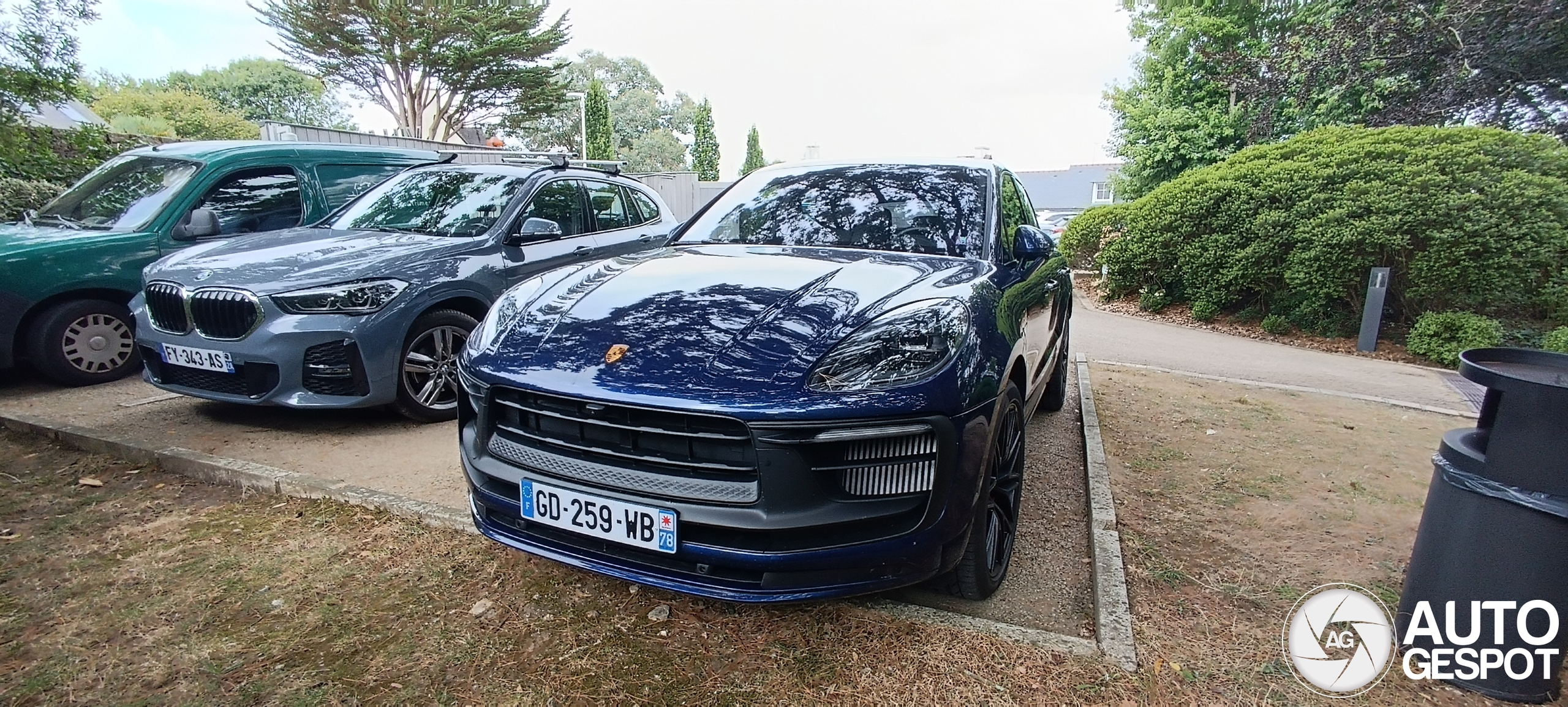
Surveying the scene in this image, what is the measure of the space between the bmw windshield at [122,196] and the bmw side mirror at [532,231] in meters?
2.62

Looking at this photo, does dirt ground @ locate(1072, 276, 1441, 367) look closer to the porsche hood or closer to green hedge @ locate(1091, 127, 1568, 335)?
green hedge @ locate(1091, 127, 1568, 335)

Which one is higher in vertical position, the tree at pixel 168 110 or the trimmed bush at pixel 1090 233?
the tree at pixel 168 110

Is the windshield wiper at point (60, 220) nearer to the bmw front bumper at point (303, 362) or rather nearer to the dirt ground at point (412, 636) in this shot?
the bmw front bumper at point (303, 362)

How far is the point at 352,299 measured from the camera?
12.5ft

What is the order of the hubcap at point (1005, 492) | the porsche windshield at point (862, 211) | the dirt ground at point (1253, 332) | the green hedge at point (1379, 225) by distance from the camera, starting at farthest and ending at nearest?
the dirt ground at point (1253, 332), the green hedge at point (1379, 225), the porsche windshield at point (862, 211), the hubcap at point (1005, 492)

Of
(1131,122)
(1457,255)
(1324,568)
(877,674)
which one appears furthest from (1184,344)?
(1131,122)

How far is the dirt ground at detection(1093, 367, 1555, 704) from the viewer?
220 cm

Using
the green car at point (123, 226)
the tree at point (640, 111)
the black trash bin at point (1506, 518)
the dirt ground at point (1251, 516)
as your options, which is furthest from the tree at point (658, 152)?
the black trash bin at point (1506, 518)

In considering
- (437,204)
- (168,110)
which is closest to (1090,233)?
(437,204)

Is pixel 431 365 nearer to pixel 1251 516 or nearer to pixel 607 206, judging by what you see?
pixel 607 206

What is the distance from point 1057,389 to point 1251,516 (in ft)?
5.68

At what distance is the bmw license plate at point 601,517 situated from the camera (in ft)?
6.45

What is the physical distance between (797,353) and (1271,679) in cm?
165

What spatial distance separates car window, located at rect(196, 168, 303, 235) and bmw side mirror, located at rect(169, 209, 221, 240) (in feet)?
0.17
